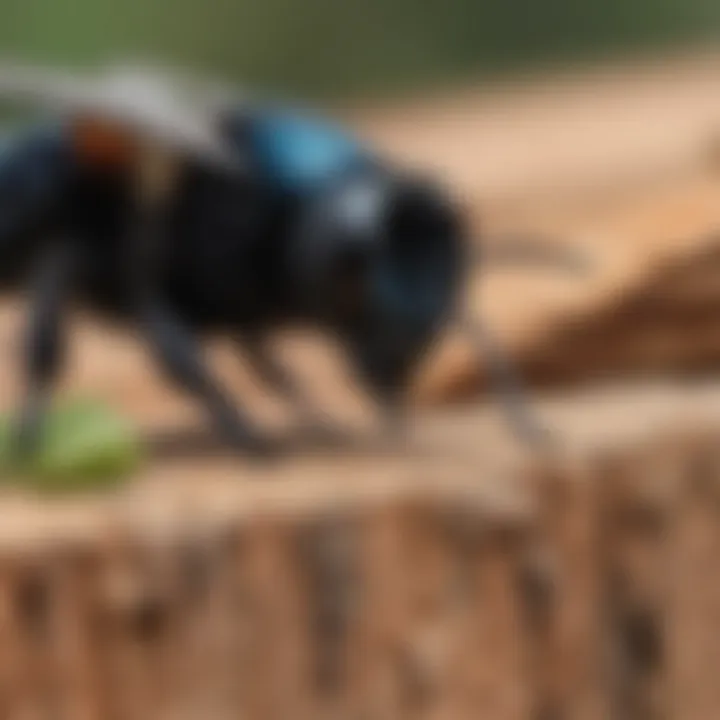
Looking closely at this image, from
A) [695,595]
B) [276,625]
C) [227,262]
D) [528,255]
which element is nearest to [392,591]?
[276,625]

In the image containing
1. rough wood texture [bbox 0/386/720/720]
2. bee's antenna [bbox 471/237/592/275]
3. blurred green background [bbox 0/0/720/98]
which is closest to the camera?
rough wood texture [bbox 0/386/720/720]

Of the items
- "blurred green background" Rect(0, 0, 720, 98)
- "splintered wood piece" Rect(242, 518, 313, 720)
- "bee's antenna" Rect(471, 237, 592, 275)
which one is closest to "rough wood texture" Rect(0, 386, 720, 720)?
"splintered wood piece" Rect(242, 518, 313, 720)

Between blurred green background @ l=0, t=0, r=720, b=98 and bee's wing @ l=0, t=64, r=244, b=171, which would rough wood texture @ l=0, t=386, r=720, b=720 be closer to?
bee's wing @ l=0, t=64, r=244, b=171

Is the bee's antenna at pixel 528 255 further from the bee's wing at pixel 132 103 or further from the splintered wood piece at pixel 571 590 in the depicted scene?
the splintered wood piece at pixel 571 590

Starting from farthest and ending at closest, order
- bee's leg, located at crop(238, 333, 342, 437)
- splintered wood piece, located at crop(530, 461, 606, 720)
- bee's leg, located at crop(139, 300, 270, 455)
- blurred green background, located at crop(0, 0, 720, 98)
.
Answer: blurred green background, located at crop(0, 0, 720, 98)
bee's leg, located at crop(238, 333, 342, 437)
bee's leg, located at crop(139, 300, 270, 455)
splintered wood piece, located at crop(530, 461, 606, 720)

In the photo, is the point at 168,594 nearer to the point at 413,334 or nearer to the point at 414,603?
the point at 414,603

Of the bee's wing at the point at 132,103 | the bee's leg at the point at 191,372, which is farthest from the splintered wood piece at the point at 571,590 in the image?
the bee's wing at the point at 132,103

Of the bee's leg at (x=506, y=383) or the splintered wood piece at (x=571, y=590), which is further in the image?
the bee's leg at (x=506, y=383)
